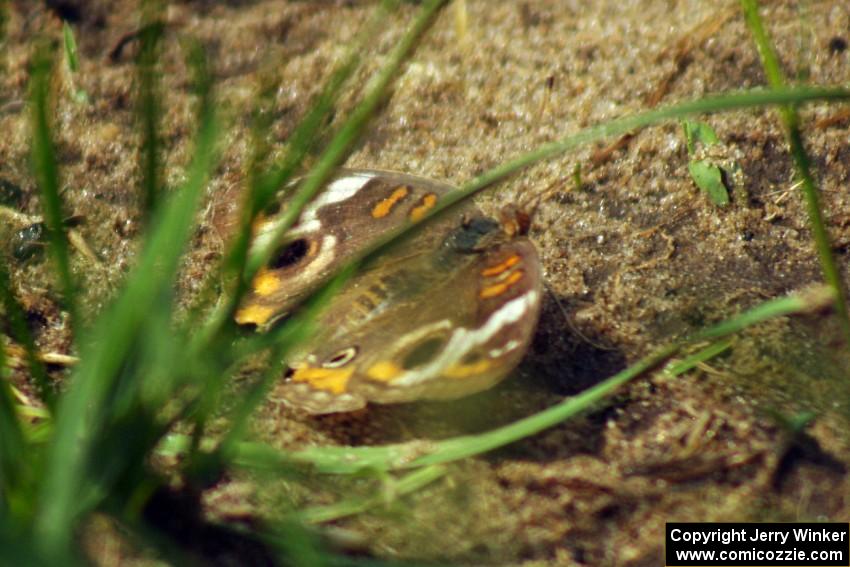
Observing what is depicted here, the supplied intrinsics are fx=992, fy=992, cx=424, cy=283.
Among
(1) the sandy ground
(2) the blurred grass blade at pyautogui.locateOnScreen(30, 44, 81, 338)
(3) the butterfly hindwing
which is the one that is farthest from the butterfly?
(2) the blurred grass blade at pyautogui.locateOnScreen(30, 44, 81, 338)

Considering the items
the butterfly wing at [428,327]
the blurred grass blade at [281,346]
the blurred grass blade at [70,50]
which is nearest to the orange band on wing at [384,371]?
the butterfly wing at [428,327]

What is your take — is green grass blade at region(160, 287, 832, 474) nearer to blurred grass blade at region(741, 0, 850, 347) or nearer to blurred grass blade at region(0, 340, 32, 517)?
blurred grass blade at region(741, 0, 850, 347)

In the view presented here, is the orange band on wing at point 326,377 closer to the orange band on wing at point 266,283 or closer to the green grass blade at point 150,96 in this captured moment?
the orange band on wing at point 266,283

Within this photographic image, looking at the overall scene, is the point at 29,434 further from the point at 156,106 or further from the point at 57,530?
the point at 156,106

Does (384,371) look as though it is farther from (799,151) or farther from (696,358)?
(799,151)

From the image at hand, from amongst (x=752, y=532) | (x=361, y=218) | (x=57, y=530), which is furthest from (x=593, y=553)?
(x=361, y=218)
